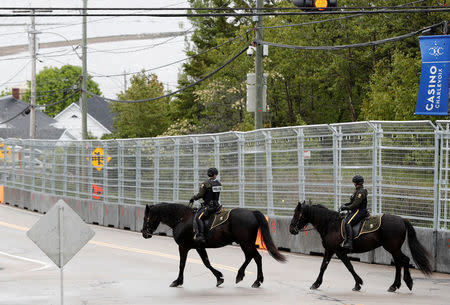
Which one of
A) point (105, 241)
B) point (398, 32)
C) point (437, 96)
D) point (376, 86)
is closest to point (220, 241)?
point (437, 96)

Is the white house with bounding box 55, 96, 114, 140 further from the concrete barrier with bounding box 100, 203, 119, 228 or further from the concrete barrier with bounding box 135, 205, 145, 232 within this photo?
the concrete barrier with bounding box 135, 205, 145, 232

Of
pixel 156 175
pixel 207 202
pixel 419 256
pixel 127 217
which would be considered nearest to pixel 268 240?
pixel 207 202

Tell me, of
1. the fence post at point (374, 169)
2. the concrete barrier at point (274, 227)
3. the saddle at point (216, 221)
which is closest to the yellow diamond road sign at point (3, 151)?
the concrete barrier at point (274, 227)

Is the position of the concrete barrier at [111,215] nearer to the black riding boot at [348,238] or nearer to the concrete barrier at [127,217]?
the concrete barrier at [127,217]

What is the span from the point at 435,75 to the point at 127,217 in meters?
12.9

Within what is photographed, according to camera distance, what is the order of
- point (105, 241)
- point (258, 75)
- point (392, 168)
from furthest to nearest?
1. point (258, 75)
2. point (105, 241)
3. point (392, 168)

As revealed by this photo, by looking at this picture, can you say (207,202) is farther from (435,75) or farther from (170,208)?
(435,75)

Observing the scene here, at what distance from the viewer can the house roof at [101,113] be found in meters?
125

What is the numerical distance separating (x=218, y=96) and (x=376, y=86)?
67.5ft

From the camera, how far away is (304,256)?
807 inches

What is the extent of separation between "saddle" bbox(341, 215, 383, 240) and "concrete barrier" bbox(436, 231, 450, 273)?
3454 millimetres

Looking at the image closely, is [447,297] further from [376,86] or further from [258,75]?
[376,86]

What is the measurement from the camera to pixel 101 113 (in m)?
127

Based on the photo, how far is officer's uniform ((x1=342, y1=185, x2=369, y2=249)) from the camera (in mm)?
14195
